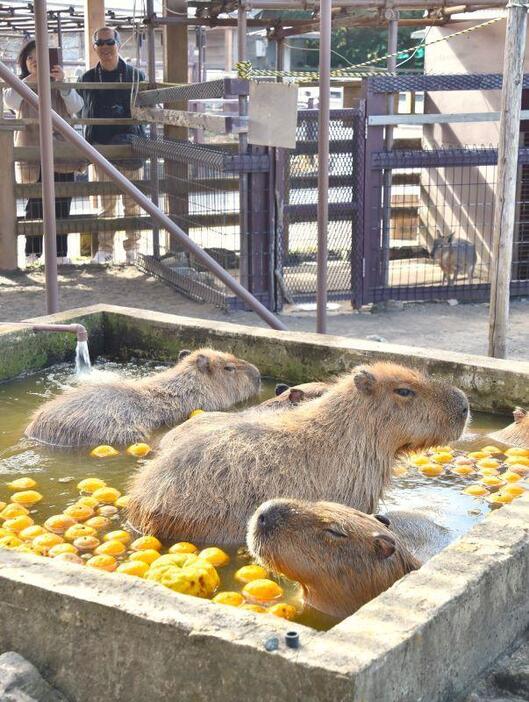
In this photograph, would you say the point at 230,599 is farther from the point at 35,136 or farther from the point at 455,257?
the point at 35,136

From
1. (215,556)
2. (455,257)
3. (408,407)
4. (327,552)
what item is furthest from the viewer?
(455,257)

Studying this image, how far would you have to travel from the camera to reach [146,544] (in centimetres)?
390

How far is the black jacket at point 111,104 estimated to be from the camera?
34.8 feet

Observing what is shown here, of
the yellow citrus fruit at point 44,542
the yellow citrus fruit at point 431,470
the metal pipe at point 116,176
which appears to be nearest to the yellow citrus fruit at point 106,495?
the yellow citrus fruit at point 44,542

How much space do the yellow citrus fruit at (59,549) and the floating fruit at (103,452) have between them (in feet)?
3.89

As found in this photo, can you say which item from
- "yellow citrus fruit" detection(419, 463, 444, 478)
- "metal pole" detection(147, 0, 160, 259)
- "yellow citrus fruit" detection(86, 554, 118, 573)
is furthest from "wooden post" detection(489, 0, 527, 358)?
"metal pole" detection(147, 0, 160, 259)

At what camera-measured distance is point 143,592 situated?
2867 millimetres

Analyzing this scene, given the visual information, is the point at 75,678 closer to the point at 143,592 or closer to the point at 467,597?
the point at 143,592

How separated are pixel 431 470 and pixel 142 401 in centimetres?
142

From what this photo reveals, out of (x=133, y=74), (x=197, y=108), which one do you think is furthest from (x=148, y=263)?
(x=197, y=108)

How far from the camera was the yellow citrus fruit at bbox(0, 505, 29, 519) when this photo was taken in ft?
13.6

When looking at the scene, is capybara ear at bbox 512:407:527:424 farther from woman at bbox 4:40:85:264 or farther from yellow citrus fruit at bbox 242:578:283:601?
woman at bbox 4:40:85:264

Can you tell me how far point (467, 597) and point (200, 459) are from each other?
1.33 meters

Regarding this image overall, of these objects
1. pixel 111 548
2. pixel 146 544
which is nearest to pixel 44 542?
pixel 111 548
